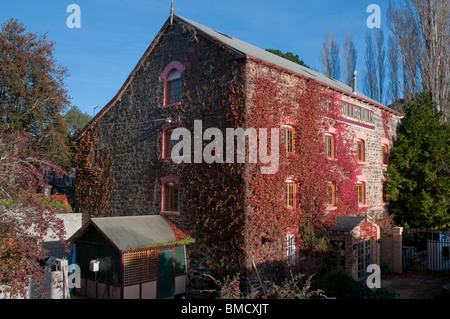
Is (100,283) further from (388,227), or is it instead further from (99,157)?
(388,227)

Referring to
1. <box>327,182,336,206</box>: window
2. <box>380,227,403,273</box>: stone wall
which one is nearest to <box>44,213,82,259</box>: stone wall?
<box>327,182,336,206</box>: window

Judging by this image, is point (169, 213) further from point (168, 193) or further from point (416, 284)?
point (416, 284)

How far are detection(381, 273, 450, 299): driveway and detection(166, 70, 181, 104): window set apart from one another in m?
11.1

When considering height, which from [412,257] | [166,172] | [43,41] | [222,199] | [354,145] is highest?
[43,41]

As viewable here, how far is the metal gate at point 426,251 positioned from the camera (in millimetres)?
17625

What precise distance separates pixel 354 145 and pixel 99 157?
12509 mm

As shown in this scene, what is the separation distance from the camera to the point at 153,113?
55.6 feet

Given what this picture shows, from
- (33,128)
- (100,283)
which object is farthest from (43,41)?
(100,283)

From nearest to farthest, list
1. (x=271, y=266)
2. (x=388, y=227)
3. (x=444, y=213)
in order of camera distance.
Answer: (x=271, y=266) < (x=388, y=227) < (x=444, y=213)

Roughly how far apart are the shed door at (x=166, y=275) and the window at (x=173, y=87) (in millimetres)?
6173

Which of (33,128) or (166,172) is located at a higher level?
(33,128)

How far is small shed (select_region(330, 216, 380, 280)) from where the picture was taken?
15117mm

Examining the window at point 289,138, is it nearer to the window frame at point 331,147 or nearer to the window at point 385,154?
the window frame at point 331,147

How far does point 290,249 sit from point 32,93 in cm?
1735
